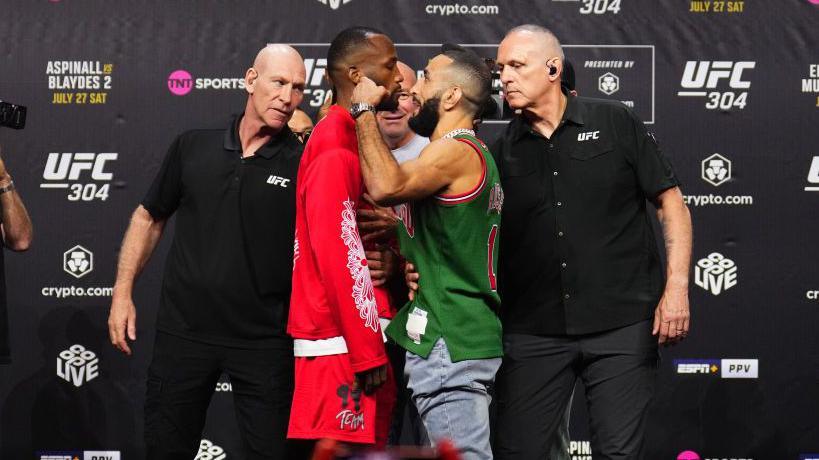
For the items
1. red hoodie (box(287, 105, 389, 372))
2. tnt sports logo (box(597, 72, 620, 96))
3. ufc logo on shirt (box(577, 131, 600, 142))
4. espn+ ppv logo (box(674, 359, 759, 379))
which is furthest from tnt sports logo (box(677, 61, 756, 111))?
red hoodie (box(287, 105, 389, 372))

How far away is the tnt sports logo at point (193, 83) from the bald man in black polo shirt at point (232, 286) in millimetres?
1337

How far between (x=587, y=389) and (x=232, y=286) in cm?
128

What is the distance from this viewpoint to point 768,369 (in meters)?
5.27

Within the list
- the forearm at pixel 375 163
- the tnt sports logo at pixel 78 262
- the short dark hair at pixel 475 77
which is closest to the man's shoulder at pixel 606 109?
the short dark hair at pixel 475 77

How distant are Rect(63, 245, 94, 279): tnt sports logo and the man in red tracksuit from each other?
7.48ft

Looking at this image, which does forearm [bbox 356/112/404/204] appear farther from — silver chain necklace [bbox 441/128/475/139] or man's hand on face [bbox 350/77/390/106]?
silver chain necklace [bbox 441/128/475/139]

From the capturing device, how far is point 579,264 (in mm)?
3787

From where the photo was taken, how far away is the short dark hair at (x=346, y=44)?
11.0 ft

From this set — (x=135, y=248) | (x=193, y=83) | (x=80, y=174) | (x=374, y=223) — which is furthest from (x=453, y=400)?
(x=80, y=174)

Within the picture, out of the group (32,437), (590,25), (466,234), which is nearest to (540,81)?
(466,234)

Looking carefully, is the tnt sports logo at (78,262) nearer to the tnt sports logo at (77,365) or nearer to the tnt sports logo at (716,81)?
the tnt sports logo at (77,365)

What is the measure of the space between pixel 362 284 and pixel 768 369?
288 centimetres

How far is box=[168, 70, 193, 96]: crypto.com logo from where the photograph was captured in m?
5.34

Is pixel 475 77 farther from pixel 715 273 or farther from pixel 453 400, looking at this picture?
pixel 715 273
